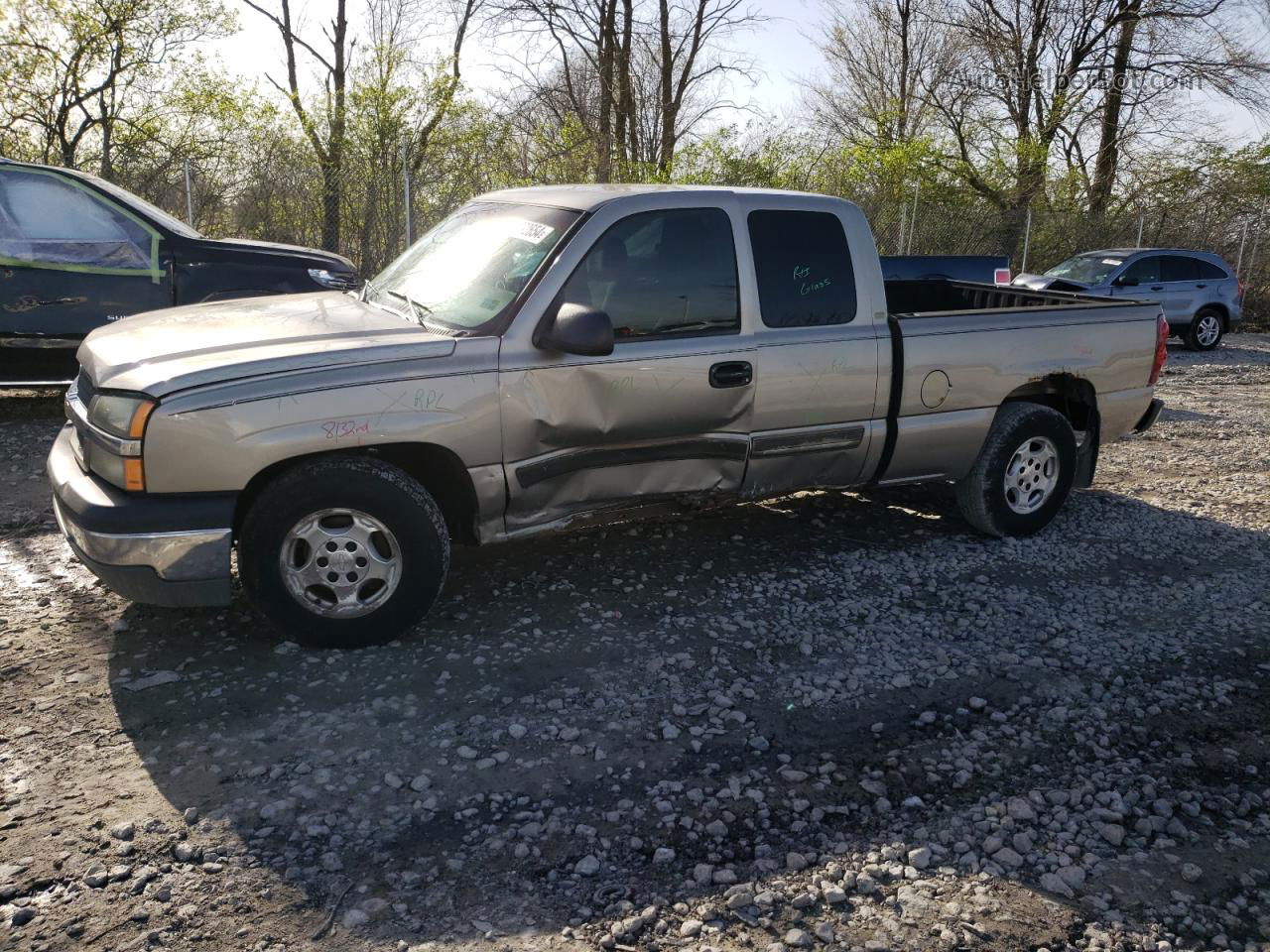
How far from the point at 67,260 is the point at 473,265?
4.48 m

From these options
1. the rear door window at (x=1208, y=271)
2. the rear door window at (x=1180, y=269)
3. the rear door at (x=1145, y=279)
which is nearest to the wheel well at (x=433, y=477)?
the rear door at (x=1145, y=279)

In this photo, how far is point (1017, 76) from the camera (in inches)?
970

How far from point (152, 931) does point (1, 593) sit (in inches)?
108

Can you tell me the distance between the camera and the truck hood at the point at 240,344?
3828mm

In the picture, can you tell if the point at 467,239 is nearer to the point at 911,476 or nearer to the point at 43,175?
the point at 911,476

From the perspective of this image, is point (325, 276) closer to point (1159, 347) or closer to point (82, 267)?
point (82, 267)

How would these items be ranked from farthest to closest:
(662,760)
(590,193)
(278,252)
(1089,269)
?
(1089,269), (278,252), (590,193), (662,760)

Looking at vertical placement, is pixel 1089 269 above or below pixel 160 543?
above

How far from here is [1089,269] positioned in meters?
15.9

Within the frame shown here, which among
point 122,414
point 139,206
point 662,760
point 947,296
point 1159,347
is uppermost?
point 139,206

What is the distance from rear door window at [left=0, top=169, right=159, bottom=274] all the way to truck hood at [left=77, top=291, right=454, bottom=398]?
3.26m

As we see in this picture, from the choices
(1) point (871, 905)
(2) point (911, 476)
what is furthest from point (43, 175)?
(1) point (871, 905)

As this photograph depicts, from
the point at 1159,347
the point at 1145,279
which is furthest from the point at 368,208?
the point at 1145,279

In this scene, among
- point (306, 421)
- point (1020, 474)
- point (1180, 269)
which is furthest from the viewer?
point (1180, 269)
